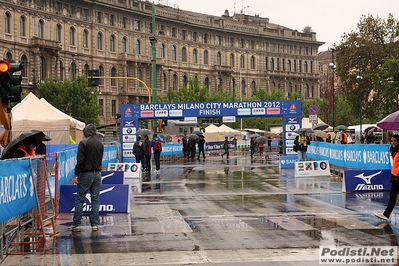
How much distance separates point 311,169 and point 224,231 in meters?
14.8

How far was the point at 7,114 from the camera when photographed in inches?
585

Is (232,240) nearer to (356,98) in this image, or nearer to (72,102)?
(356,98)

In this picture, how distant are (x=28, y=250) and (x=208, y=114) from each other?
27.8 meters

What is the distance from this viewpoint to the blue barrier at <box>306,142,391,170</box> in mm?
21016

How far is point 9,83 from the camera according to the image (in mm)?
14031

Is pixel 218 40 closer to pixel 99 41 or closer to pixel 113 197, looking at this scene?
pixel 99 41

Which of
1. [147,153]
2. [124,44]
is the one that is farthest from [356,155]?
[124,44]

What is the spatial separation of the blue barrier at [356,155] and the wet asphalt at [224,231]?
324 centimetres

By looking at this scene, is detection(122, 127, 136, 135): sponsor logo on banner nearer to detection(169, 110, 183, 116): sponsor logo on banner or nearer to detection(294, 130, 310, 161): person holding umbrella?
detection(169, 110, 183, 116): sponsor logo on banner

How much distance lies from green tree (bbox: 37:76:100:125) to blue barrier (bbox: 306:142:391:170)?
42395 millimetres

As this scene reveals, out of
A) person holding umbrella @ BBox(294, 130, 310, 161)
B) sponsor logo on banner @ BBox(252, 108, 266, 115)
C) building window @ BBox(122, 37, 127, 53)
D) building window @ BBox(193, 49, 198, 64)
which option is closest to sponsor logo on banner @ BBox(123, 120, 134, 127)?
sponsor logo on banner @ BBox(252, 108, 266, 115)

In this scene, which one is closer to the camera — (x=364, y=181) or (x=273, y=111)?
(x=364, y=181)

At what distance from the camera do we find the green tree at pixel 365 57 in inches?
2147

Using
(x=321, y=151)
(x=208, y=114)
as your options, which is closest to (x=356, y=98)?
(x=208, y=114)
